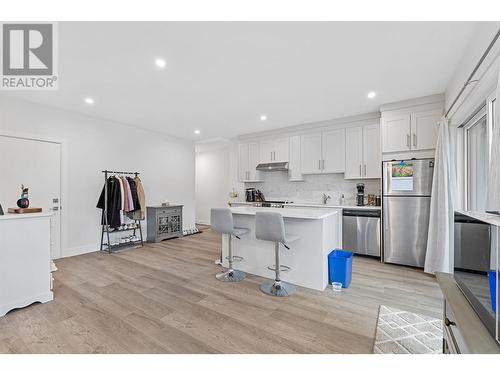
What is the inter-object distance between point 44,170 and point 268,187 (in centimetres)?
441

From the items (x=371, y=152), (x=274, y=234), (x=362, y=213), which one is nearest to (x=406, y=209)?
(x=362, y=213)

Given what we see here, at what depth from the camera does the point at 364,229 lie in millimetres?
4031

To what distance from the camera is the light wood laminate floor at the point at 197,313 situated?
5.89 feet

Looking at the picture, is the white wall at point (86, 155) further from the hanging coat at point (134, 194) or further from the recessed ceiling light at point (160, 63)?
the recessed ceiling light at point (160, 63)

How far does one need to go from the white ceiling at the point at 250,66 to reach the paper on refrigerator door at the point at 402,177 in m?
1.09

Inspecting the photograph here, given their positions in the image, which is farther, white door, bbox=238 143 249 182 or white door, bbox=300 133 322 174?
white door, bbox=238 143 249 182

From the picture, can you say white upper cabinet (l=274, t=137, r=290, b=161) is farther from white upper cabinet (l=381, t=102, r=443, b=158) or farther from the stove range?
white upper cabinet (l=381, t=102, r=443, b=158)

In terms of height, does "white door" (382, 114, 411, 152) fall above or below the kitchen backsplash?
above

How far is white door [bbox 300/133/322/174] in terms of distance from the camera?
485cm

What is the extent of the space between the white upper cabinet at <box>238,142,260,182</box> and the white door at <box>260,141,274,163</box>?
0.39ft

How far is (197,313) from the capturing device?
224 centimetres

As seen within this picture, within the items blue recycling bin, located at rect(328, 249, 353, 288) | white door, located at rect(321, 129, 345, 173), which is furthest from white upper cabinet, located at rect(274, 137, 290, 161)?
blue recycling bin, located at rect(328, 249, 353, 288)

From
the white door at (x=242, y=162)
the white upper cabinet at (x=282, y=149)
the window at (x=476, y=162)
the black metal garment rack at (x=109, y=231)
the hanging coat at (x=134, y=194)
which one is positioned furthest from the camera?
the white door at (x=242, y=162)

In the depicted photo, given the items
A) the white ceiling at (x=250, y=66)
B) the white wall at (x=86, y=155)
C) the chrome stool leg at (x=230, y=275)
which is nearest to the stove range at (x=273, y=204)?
the white ceiling at (x=250, y=66)
